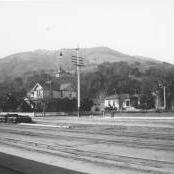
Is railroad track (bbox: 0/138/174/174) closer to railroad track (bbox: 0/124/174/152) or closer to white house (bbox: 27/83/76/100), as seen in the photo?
railroad track (bbox: 0/124/174/152)

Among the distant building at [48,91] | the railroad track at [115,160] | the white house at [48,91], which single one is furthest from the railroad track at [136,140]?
the white house at [48,91]

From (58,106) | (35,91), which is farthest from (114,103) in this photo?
(58,106)

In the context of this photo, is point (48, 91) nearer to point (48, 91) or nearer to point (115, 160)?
point (48, 91)

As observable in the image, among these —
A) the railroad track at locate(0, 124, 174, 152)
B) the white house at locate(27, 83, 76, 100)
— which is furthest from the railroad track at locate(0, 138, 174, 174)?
the white house at locate(27, 83, 76, 100)

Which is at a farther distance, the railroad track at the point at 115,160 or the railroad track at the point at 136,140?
the railroad track at the point at 136,140

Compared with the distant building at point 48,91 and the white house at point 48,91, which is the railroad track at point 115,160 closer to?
the distant building at point 48,91

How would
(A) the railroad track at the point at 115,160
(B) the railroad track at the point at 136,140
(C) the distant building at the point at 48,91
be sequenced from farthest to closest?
(C) the distant building at the point at 48,91 → (B) the railroad track at the point at 136,140 → (A) the railroad track at the point at 115,160

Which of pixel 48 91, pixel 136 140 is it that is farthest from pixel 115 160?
pixel 48 91

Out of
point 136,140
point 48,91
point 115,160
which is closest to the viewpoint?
point 115,160

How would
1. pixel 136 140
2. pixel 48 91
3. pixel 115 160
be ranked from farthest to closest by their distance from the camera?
pixel 48 91, pixel 136 140, pixel 115 160

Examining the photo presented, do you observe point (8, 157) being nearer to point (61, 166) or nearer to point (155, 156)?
point (61, 166)

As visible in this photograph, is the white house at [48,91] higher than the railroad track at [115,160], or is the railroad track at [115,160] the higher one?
the white house at [48,91]

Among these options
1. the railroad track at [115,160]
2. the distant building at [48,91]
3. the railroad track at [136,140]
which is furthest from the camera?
the distant building at [48,91]
